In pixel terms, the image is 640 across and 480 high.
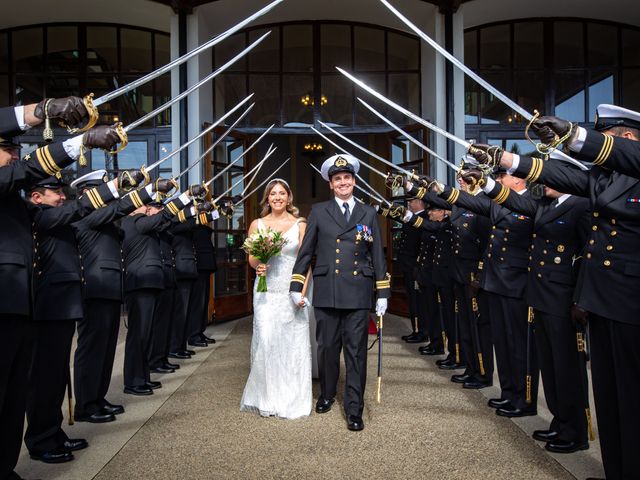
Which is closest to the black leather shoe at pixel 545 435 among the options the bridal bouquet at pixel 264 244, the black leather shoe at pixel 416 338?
the bridal bouquet at pixel 264 244

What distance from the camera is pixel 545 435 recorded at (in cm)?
356

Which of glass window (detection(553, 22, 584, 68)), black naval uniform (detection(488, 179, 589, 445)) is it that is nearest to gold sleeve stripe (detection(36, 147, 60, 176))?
black naval uniform (detection(488, 179, 589, 445))

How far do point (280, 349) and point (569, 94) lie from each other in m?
6.81

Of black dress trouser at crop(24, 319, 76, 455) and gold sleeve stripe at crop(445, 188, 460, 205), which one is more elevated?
gold sleeve stripe at crop(445, 188, 460, 205)

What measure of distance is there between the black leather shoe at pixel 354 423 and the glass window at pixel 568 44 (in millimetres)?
7137

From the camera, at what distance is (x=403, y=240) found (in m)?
7.87

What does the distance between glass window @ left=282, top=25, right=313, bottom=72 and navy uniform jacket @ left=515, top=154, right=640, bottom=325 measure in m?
6.95

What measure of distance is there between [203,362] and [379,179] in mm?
8917

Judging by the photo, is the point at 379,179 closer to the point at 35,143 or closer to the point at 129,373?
the point at 35,143

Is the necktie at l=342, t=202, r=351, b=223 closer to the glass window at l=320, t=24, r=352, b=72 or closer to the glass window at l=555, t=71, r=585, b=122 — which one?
the glass window at l=320, t=24, r=352, b=72

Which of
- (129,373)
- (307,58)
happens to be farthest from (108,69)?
(129,373)

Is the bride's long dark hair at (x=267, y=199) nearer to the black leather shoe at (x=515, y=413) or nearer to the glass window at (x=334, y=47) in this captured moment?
the black leather shoe at (x=515, y=413)

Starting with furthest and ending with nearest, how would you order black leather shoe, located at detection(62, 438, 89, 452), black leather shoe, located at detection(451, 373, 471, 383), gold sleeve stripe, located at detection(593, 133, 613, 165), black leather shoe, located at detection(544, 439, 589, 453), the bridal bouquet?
1. black leather shoe, located at detection(451, 373, 471, 383)
2. the bridal bouquet
3. black leather shoe, located at detection(62, 438, 89, 452)
4. black leather shoe, located at detection(544, 439, 589, 453)
5. gold sleeve stripe, located at detection(593, 133, 613, 165)

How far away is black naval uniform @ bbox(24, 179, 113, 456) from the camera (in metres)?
3.27
